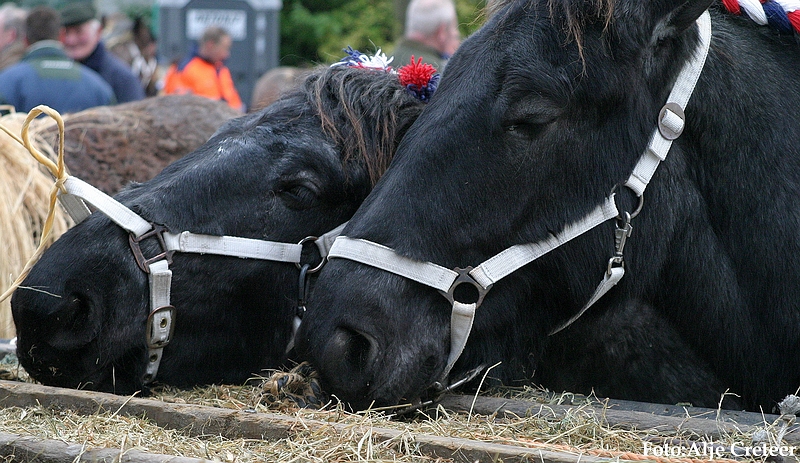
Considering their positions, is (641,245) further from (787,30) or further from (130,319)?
(130,319)

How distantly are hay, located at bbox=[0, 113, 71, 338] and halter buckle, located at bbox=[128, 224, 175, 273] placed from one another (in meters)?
1.62

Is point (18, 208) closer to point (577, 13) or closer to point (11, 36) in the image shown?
point (577, 13)

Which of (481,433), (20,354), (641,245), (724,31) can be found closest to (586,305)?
(641,245)

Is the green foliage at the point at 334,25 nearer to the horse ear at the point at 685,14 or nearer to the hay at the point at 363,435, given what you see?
the horse ear at the point at 685,14

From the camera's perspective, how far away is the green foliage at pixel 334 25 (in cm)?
1855

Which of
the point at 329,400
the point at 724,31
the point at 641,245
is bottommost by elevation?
the point at 329,400

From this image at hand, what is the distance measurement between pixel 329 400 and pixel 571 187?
0.85m

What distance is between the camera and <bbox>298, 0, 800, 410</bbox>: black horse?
2.26 metres

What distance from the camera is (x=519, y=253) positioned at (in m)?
2.31

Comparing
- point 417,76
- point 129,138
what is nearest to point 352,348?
point 417,76

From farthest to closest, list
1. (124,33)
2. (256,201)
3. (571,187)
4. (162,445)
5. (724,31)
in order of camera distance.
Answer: (124,33), (256,201), (724,31), (571,187), (162,445)

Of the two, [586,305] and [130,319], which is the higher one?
[586,305]

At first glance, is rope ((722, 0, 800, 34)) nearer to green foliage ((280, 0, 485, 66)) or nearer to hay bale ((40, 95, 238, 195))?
hay bale ((40, 95, 238, 195))

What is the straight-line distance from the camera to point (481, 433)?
2100 millimetres
